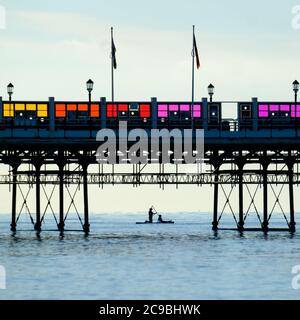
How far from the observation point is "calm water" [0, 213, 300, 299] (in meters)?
60.9

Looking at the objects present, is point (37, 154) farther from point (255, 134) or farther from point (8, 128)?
point (255, 134)

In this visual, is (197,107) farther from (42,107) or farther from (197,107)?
(42,107)

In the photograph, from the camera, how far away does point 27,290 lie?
61.9 m

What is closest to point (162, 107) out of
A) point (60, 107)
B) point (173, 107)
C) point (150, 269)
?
point (173, 107)

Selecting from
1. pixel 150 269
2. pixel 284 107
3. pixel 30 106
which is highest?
pixel 30 106

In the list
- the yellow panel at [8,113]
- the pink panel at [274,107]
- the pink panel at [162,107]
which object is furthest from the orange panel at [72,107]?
the pink panel at [274,107]

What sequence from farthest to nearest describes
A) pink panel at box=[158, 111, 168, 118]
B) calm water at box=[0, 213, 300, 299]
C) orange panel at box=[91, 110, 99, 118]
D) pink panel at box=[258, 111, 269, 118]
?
pink panel at box=[258, 111, 269, 118] < pink panel at box=[158, 111, 168, 118] < orange panel at box=[91, 110, 99, 118] < calm water at box=[0, 213, 300, 299]

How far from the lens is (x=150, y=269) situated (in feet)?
244

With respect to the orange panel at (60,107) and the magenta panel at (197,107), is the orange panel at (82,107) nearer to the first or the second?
the orange panel at (60,107)

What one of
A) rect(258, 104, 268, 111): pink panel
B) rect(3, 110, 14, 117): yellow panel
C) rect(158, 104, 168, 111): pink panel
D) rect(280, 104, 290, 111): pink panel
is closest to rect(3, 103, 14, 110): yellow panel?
rect(3, 110, 14, 117): yellow panel

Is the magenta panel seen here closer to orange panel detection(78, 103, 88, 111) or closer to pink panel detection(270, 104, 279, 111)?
pink panel detection(270, 104, 279, 111)

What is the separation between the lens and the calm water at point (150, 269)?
60.9 meters

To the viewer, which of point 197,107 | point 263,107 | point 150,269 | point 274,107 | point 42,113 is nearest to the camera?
point 150,269

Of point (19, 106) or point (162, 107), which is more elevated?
point (19, 106)
